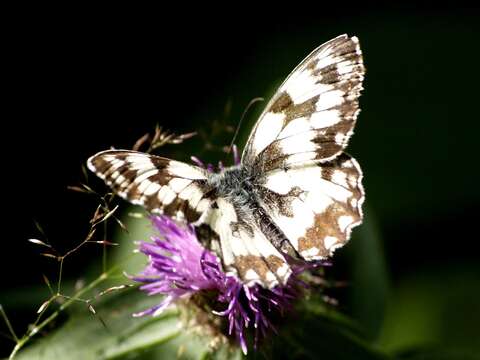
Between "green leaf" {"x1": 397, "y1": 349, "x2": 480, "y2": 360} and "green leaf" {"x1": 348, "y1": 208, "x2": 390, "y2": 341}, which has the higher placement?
"green leaf" {"x1": 348, "y1": 208, "x2": 390, "y2": 341}

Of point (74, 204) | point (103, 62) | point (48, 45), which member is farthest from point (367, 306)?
point (48, 45)

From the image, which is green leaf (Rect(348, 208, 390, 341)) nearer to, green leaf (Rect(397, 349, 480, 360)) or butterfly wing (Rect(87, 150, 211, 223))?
green leaf (Rect(397, 349, 480, 360))

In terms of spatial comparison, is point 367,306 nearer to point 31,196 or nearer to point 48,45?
point 31,196

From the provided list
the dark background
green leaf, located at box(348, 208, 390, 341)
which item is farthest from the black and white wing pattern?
the dark background

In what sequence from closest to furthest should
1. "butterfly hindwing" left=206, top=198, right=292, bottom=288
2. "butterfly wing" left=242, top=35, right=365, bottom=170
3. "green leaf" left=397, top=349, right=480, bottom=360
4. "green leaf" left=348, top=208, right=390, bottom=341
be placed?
"butterfly hindwing" left=206, top=198, right=292, bottom=288 < "butterfly wing" left=242, top=35, right=365, bottom=170 < "green leaf" left=397, top=349, right=480, bottom=360 < "green leaf" left=348, top=208, right=390, bottom=341

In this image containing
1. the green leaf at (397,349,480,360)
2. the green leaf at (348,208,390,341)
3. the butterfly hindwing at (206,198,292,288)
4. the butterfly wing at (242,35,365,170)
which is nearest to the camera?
the butterfly hindwing at (206,198,292,288)

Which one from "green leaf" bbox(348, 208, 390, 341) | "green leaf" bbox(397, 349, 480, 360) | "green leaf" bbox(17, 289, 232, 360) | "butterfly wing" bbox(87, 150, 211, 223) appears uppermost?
"butterfly wing" bbox(87, 150, 211, 223)

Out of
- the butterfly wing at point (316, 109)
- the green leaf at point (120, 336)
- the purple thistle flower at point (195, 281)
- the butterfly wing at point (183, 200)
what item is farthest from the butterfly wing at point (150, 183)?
the green leaf at point (120, 336)

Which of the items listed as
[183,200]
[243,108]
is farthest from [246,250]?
[243,108]
